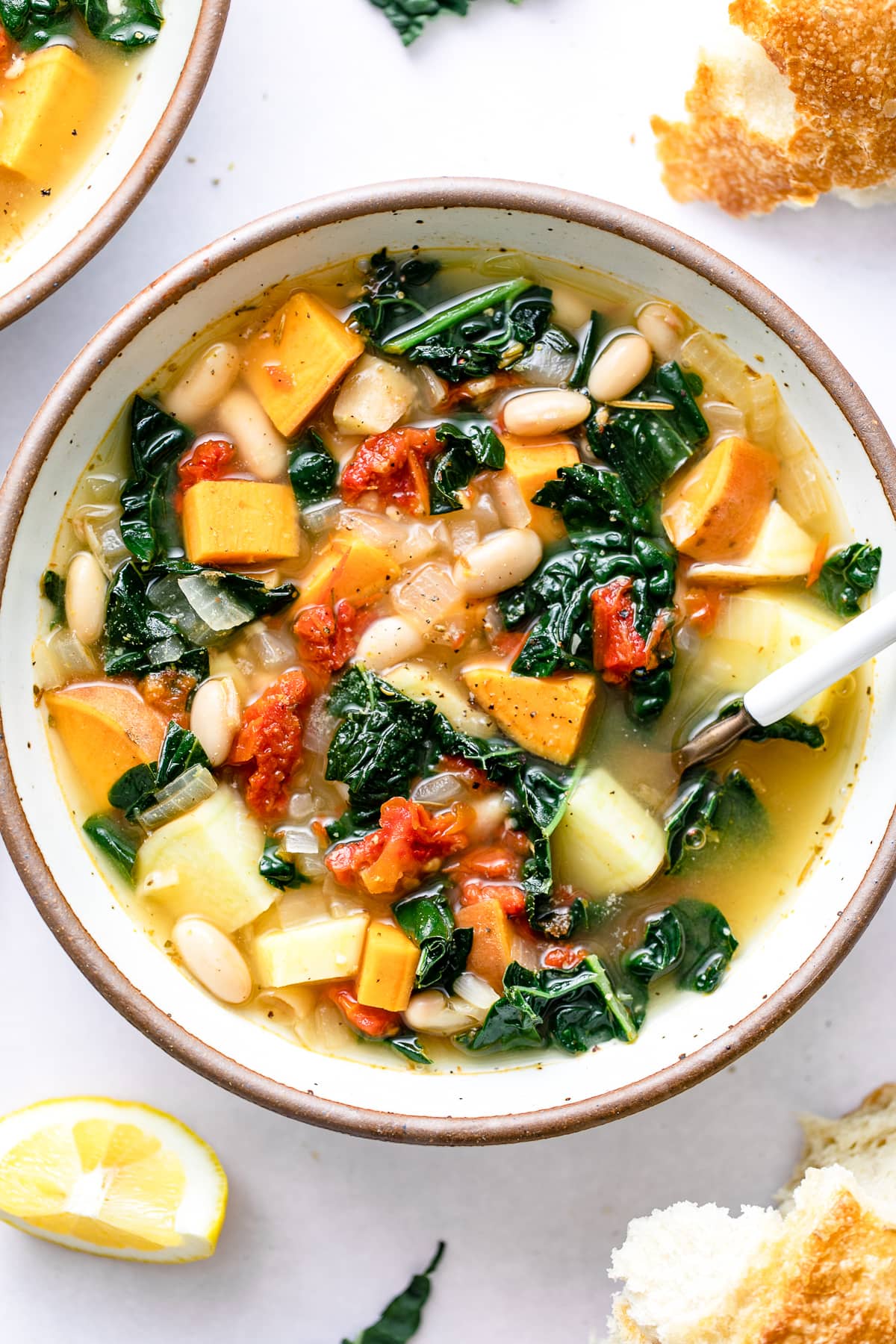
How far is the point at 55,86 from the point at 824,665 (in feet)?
7.85

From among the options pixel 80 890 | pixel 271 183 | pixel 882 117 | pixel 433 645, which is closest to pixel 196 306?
pixel 271 183

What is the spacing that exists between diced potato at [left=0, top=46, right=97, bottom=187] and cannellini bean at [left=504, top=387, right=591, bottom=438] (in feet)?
4.53

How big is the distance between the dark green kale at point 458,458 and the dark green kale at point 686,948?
1.15 metres

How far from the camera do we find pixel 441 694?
2953 mm

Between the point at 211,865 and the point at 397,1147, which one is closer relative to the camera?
the point at 211,865

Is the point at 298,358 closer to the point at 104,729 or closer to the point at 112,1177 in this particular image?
the point at 104,729

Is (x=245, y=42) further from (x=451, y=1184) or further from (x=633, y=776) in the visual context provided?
(x=451, y=1184)

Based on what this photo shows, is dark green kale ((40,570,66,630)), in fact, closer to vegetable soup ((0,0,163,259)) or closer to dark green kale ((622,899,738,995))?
vegetable soup ((0,0,163,259))

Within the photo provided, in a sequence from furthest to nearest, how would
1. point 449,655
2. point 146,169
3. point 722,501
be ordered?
point 449,655, point 722,501, point 146,169

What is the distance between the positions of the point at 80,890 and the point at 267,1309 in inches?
53.2

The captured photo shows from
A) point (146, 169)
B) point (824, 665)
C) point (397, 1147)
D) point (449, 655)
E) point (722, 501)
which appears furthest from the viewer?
point (397, 1147)

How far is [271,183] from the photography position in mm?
3137

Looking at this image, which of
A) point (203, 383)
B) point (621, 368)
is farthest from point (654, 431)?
point (203, 383)

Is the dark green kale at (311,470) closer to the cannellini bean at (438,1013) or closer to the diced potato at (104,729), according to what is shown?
the diced potato at (104,729)
